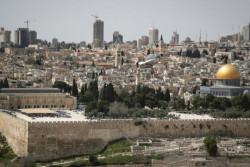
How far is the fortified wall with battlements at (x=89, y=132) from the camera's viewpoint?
37.3 meters

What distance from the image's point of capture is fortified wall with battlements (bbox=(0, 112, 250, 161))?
3728 centimetres

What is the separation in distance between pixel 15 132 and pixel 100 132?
4.95m

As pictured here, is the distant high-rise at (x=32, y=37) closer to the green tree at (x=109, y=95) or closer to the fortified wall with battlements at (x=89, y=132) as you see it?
the green tree at (x=109, y=95)

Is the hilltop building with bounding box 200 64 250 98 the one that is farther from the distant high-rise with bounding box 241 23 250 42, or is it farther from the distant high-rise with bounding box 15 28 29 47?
the distant high-rise with bounding box 241 23 250 42

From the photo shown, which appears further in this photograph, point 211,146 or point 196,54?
point 196,54

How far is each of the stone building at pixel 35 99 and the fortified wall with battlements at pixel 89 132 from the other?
802 centimetres

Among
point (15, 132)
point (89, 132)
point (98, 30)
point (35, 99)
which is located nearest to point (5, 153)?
point (15, 132)

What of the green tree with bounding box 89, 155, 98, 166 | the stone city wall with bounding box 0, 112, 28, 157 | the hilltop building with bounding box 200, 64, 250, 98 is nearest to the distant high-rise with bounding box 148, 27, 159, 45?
the hilltop building with bounding box 200, 64, 250, 98

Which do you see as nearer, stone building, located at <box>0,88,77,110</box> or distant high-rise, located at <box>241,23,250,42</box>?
stone building, located at <box>0,88,77,110</box>

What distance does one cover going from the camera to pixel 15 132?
130ft

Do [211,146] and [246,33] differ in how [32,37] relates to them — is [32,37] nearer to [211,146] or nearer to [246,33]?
[246,33]

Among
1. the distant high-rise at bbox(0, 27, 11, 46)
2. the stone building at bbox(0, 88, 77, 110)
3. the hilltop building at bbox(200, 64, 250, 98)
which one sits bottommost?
the stone building at bbox(0, 88, 77, 110)

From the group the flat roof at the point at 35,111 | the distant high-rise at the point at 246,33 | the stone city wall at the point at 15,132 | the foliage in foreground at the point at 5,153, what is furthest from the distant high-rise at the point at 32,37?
the foliage in foreground at the point at 5,153

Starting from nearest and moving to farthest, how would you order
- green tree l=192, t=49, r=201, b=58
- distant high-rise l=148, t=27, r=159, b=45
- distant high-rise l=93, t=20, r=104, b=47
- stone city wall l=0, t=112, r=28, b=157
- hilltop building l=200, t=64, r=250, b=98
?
stone city wall l=0, t=112, r=28, b=157
hilltop building l=200, t=64, r=250, b=98
green tree l=192, t=49, r=201, b=58
distant high-rise l=93, t=20, r=104, b=47
distant high-rise l=148, t=27, r=159, b=45
